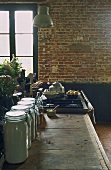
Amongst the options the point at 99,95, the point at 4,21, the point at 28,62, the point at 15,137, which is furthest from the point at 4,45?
the point at 15,137

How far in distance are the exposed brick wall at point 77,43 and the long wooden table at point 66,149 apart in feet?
10.4

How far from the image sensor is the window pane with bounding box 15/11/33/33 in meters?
5.38

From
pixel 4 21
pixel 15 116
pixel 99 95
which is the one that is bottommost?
pixel 99 95

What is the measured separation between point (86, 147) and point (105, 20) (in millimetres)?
4105

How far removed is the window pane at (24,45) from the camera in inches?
215

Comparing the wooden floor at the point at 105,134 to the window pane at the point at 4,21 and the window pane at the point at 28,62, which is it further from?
the window pane at the point at 4,21

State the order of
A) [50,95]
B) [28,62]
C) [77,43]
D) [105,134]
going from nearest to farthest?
[50,95] < [105,134] < [77,43] < [28,62]

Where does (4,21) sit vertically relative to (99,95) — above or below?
above

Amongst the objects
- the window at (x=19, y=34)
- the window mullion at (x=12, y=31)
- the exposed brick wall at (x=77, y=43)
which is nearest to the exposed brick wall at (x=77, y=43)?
the exposed brick wall at (x=77, y=43)

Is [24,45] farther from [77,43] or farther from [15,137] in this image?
[15,137]

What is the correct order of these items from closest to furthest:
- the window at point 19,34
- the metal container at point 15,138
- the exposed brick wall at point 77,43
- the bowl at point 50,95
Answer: the metal container at point 15,138, the bowl at point 50,95, the exposed brick wall at point 77,43, the window at point 19,34

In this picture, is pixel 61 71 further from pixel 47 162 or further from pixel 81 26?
pixel 47 162

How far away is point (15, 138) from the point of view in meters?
1.33

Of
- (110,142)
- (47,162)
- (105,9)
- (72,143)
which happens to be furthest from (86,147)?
(105,9)
